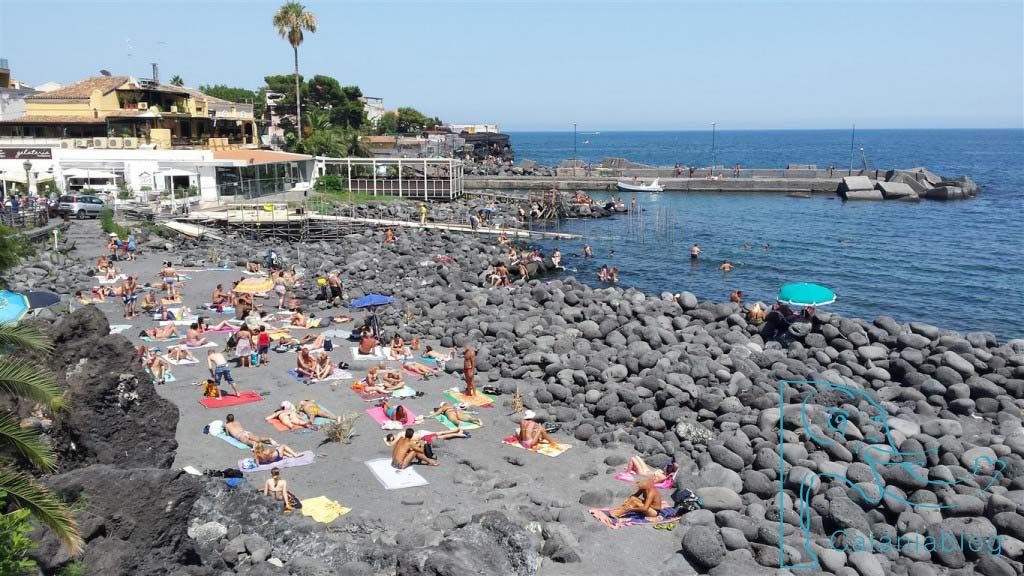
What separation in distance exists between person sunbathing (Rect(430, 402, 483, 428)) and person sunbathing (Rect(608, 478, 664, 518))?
4.83m

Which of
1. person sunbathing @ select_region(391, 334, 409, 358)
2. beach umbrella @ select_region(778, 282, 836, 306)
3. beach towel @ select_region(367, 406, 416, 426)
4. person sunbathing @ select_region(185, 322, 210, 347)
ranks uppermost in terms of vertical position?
beach umbrella @ select_region(778, 282, 836, 306)

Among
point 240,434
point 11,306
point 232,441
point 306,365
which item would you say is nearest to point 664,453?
point 240,434

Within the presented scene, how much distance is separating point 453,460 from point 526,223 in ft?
142

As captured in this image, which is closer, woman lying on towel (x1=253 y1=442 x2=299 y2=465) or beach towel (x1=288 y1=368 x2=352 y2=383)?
woman lying on towel (x1=253 y1=442 x2=299 y2=465)

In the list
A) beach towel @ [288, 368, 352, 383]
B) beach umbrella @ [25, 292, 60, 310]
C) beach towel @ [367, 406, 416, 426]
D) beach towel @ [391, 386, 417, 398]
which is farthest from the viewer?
beach towel @ [288, 368, 352, 383]

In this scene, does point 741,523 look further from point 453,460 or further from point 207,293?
point 207,293

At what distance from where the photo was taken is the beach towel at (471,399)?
19078 millimetres

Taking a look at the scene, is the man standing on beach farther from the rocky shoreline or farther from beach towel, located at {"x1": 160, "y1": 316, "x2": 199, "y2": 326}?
beach towel, located at {"x1": 160, "y1": 316, "x2": 199, "y2": 326}

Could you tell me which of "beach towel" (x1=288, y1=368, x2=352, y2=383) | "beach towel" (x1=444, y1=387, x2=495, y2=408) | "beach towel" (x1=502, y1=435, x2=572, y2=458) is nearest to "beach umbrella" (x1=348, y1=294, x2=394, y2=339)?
Answer: "beach towel" (x1=288, y1=368, x2=352, y2=383)

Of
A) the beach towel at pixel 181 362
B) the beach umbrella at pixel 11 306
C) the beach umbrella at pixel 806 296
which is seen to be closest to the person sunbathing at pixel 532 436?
the beach towel at pixel 181 362

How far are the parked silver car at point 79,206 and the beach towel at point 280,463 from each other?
31.7 metres

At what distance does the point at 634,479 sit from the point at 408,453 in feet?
14.3

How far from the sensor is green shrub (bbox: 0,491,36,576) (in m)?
7.53

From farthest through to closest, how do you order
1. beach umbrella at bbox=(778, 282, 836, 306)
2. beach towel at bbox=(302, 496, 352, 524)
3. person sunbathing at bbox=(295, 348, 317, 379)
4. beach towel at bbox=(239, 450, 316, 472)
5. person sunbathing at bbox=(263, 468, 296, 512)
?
beach umbrella at bbox=(778, 282, 836, 306) < person sunbathing at bbox=(295, 348, 317, 379) < beach towel at bbox=(239, 450, 316, 472) < person sunbathing at bbox=(263, 468, 296, 512) < beach towel at bbox=(302, 496, 352, 524)
